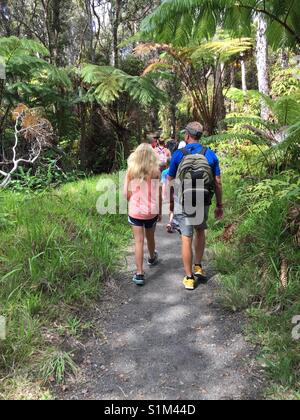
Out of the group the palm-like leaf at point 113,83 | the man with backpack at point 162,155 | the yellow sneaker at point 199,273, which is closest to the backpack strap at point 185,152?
the yellow sneaker at point 199,273

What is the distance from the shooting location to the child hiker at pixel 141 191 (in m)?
4.30

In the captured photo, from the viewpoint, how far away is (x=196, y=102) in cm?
960

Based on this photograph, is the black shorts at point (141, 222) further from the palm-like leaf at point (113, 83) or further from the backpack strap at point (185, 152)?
the palm-like leaf at point (113, 83)

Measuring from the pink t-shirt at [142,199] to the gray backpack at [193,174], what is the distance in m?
0.39

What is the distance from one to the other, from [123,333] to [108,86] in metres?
6.49

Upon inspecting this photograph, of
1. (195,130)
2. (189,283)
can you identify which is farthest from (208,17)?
(189,283)

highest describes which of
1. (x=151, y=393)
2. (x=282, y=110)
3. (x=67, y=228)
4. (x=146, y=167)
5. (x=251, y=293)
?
(x=282, y=110)

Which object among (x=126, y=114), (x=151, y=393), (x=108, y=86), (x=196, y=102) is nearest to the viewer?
(x=151, y=393)

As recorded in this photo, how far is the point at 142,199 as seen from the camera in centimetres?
433

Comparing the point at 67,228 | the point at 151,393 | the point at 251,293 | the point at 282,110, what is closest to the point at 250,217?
the point at 251,293

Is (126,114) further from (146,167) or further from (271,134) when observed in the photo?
(146,167)

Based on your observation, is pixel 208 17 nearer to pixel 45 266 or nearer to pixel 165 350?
pixel 45 266

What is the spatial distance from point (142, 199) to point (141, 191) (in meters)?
0.08

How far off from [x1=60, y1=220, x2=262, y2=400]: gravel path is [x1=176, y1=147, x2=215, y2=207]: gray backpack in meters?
0.96
